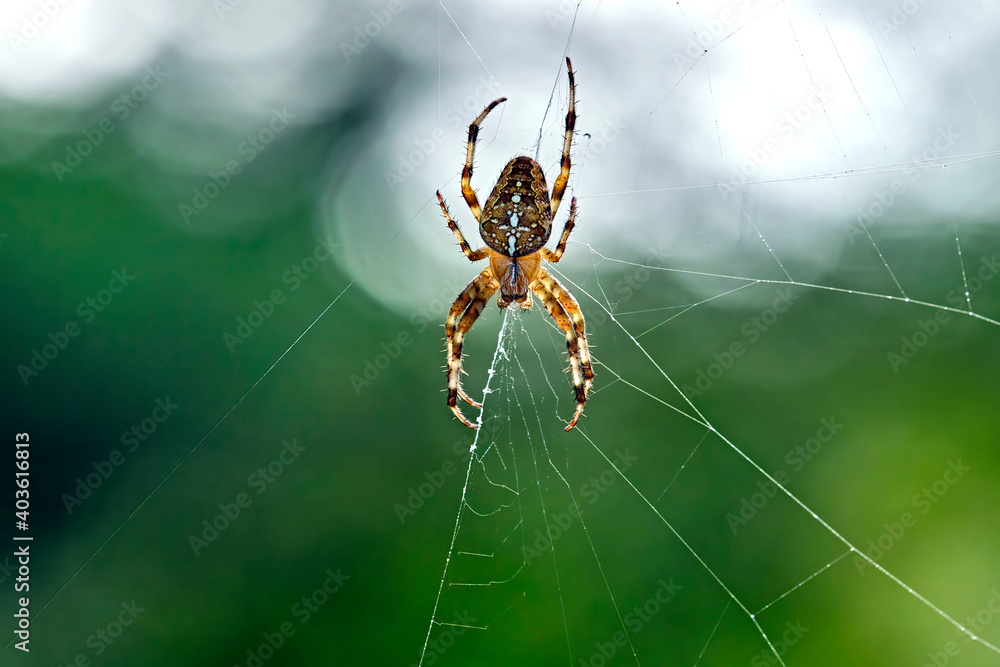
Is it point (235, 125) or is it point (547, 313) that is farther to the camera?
point (235, 125)

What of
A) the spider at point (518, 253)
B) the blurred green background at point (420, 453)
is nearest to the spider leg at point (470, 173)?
the spider at point (518, 253)

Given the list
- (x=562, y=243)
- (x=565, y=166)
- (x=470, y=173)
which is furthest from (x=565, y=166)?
(x=470, y=173)

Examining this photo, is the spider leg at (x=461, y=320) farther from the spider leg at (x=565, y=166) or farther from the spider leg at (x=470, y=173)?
the spider leg at (x=565, y=166)

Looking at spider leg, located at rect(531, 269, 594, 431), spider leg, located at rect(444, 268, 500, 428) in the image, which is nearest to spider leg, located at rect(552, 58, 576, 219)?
spider leg, located at rect(531, 269, 594, 431)

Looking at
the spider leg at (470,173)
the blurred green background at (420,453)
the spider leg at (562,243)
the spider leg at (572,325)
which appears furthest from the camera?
the blurred green background at (420,453)

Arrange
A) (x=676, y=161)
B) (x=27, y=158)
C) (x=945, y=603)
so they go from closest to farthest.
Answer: (x=945, y=603), (x=676, y=161), (x=27, y=158)

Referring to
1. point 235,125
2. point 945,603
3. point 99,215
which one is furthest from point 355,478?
point 235,125

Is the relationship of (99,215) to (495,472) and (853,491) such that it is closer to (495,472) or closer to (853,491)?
(495,472)
